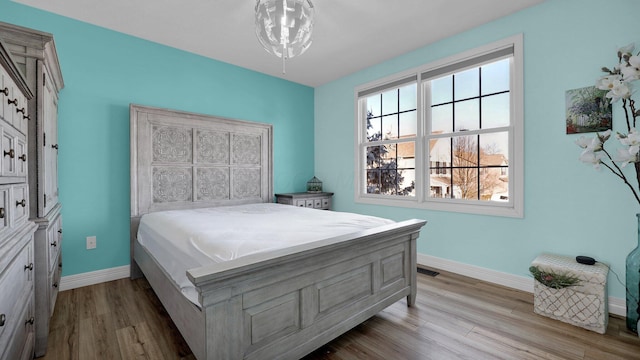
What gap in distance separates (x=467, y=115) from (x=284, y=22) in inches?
85.7

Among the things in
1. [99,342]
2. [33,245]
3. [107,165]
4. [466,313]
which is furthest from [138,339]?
[466,313]

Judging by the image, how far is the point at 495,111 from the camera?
2.87 metres

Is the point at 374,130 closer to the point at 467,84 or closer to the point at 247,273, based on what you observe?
the point at 467,84

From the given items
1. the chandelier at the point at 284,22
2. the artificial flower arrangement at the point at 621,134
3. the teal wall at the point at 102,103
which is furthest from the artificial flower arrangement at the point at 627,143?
the teal wall at the point at 102,103

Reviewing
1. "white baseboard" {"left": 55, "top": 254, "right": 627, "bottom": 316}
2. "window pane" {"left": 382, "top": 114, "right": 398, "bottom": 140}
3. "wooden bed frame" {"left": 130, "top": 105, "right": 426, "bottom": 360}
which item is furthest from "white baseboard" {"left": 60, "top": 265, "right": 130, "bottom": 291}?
"window pane" {"left": 382, "top": 114, "right": 398, "bottom": 140}

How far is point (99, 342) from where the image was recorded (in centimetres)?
183

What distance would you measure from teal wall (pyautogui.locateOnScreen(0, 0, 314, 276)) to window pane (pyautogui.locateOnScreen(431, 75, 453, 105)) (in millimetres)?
2648

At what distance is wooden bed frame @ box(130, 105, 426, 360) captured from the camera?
1.26 meters

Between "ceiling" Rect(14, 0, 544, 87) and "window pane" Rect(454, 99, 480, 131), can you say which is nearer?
"ceiling" Rect(14, 0, 544, 87)

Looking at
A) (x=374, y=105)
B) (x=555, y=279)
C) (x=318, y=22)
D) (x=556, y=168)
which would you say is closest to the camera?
(x=555, y=279)

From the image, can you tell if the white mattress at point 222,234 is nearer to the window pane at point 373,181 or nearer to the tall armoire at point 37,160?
the tall armoire at point 37,160

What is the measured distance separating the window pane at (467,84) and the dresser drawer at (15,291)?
143 inches

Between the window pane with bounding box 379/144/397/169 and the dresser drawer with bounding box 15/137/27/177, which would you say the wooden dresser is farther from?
the window pane with bounding box 379/144/397/169

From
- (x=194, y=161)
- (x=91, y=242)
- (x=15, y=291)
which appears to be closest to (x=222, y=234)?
(x=15, y=291)
